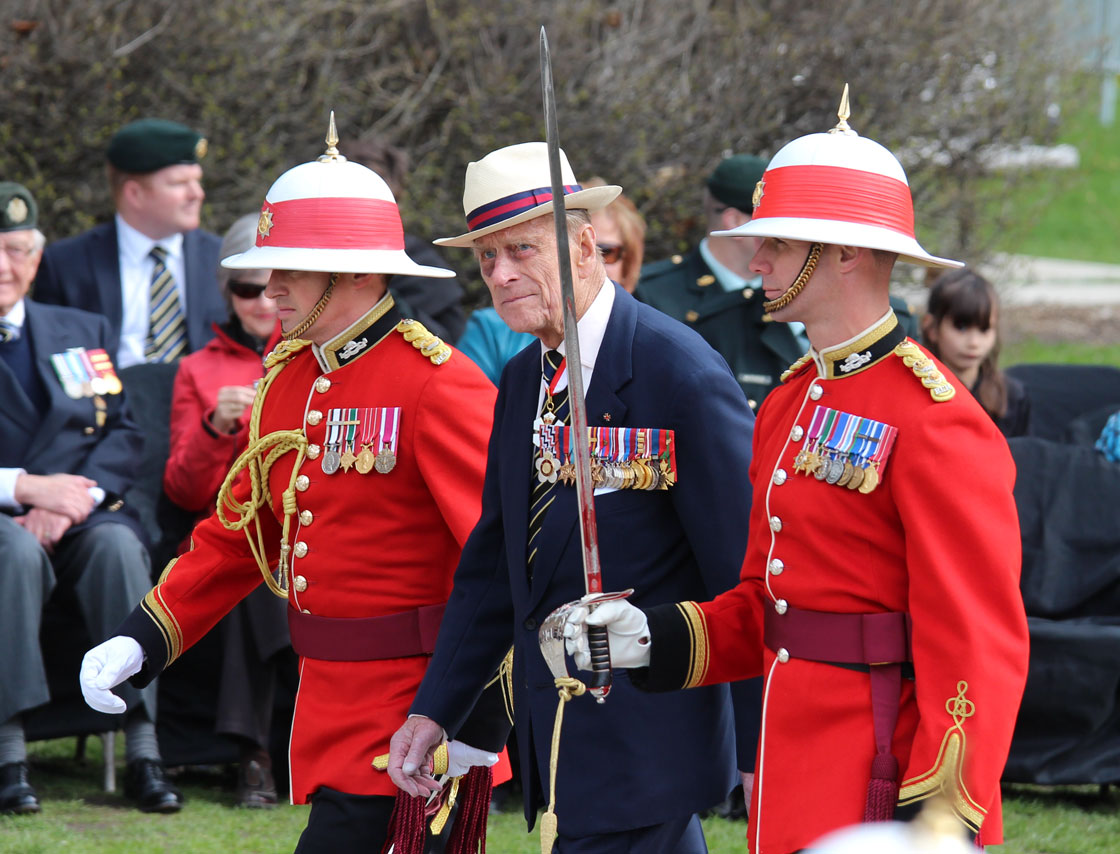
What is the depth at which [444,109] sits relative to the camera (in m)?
9.60

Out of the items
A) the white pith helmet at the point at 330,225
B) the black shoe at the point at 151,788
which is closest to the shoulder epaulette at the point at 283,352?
the white pith helmet at the point at 330,225

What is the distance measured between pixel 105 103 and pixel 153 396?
2.49 metres

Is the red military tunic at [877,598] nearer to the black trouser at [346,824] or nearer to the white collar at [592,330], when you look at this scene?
the white collar at [592,330]

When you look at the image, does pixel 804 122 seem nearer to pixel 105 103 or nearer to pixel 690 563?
pixel 105 103

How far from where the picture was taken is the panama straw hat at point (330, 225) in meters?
3.55

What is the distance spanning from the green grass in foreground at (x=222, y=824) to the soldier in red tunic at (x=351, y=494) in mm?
1564

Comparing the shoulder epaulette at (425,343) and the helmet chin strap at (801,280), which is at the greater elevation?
the helmet chin strap at (801,280)

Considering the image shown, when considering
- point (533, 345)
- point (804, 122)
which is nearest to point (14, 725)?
point (533, 345)

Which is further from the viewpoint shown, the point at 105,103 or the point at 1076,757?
the point at 105,103

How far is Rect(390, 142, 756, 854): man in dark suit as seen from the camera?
10.3 feet

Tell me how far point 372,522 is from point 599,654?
3.00 ft

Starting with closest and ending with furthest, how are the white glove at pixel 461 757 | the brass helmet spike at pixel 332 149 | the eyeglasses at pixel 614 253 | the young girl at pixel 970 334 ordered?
the white glove at pixel 461 757, the brass helmet spike at pixel 332 149, the eyeglasses at pixel 614 253, the young girl at pixel 970 334

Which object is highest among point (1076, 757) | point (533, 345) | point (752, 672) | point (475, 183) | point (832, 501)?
point (475, 183)

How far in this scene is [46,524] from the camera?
5.59 meters
